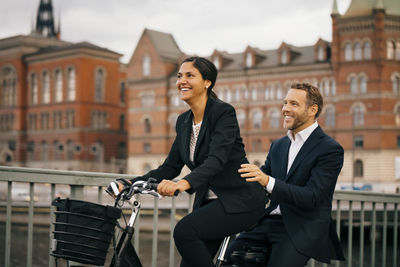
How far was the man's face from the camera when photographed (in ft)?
10.2

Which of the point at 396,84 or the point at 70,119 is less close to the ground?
the point at 396,84

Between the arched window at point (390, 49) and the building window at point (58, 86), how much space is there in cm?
3088

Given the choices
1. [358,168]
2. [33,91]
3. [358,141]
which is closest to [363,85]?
[358,141]

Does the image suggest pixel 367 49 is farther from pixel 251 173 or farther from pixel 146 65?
pixel 251 173

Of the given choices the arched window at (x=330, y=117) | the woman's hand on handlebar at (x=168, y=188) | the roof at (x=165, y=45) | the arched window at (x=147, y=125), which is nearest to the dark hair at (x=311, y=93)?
the woman's hand on handlebar at (x=168, y=188)

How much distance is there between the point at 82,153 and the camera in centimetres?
5862

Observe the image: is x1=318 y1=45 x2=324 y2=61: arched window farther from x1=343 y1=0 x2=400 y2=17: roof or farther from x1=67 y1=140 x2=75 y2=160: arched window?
x1=67 y1=140 x2=75 y2=160: arched window

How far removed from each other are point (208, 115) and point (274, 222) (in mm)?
717

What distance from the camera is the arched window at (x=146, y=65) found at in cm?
5494

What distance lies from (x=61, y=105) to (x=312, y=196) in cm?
5946

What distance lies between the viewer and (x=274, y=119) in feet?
159

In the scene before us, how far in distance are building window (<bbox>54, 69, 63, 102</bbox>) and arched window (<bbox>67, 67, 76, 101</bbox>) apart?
3.59 ft

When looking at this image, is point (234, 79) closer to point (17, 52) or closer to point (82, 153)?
point (82, 153)

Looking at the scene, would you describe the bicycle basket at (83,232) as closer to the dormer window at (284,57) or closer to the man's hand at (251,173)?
the man's hand at (251,173)
